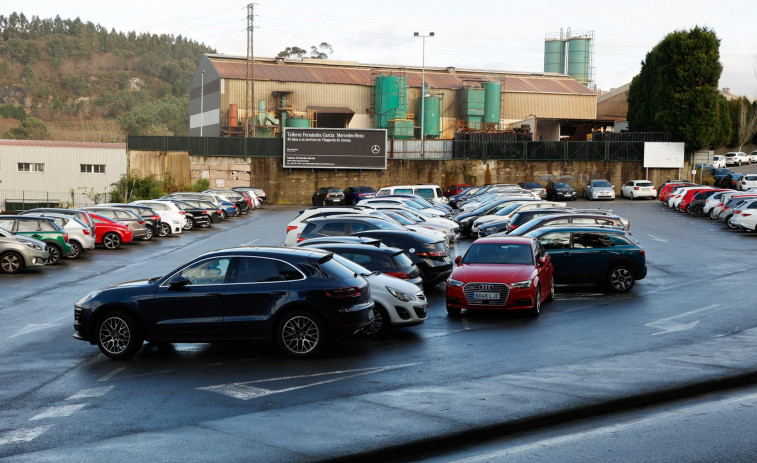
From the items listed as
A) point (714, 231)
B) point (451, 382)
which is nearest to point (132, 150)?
point (714, 231)

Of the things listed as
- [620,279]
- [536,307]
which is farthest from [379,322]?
[620,279]

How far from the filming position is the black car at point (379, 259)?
16.0m

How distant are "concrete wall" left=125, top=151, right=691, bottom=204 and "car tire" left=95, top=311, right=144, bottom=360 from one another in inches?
2010

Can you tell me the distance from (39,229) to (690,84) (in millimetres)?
55841

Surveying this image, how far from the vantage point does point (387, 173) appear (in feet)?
212

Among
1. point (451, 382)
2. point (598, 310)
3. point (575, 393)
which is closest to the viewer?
point (575, 393)

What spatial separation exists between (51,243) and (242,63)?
5574 centimetres

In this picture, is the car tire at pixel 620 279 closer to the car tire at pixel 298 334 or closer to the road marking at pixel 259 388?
the road marking at pixel 259 388

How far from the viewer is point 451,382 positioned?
→ 10.8 meters

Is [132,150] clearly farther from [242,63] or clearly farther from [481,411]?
[481,411]

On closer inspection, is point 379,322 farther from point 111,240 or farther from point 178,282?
point 111,240

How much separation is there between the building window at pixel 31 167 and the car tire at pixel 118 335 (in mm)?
56510

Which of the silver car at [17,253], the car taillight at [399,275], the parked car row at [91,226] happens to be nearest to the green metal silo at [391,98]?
the parked car row at [91,226]

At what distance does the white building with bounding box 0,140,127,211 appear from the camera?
6359 centimetres
